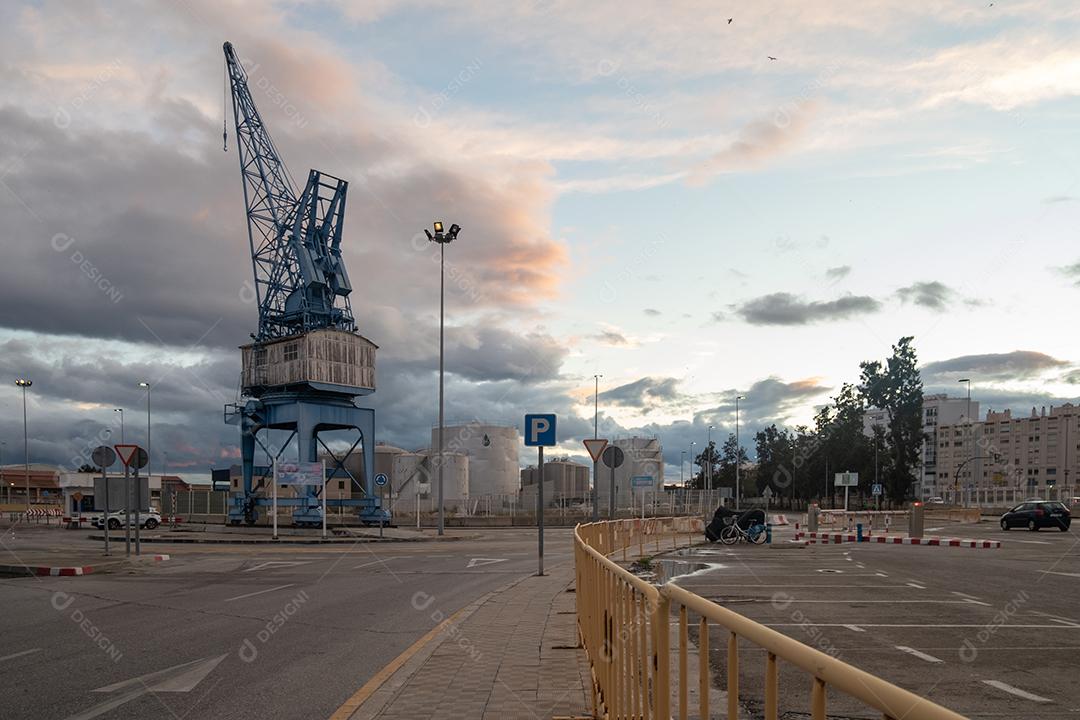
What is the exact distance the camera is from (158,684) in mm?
7980

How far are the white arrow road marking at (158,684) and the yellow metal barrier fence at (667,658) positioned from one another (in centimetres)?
356

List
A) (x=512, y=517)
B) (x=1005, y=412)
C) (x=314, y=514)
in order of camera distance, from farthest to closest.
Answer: (x=1005, y=412), (x=512, y=517), (x=314, y=514)

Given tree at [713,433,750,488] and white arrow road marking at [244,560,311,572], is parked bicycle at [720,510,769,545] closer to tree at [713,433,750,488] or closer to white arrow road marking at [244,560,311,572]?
white arrow road marking at [244,560,311,572]

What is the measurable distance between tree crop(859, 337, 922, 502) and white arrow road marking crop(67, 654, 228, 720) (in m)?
82.1

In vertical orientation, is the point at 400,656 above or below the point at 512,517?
above

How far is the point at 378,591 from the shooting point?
16062 mm

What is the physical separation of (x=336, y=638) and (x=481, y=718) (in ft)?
15.4

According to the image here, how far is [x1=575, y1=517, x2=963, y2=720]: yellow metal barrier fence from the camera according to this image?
2.18 m

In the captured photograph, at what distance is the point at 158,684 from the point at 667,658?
572 cm

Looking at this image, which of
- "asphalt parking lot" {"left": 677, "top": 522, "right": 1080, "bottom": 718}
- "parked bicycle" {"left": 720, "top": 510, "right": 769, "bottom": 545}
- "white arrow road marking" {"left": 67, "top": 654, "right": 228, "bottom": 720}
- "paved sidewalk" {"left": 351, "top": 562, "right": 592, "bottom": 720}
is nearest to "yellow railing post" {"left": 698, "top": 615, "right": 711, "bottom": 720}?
"asphalt parking lot" {"left": 677, "top": 522, "right": 1080, "bottom": 718}

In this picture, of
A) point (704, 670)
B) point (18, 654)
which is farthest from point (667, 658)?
point (18, 654)

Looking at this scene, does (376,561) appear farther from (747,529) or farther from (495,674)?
(495,674)

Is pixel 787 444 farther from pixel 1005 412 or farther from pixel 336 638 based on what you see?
pixel 336 638

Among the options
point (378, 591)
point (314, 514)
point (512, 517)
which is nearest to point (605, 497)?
point (512, 517)
